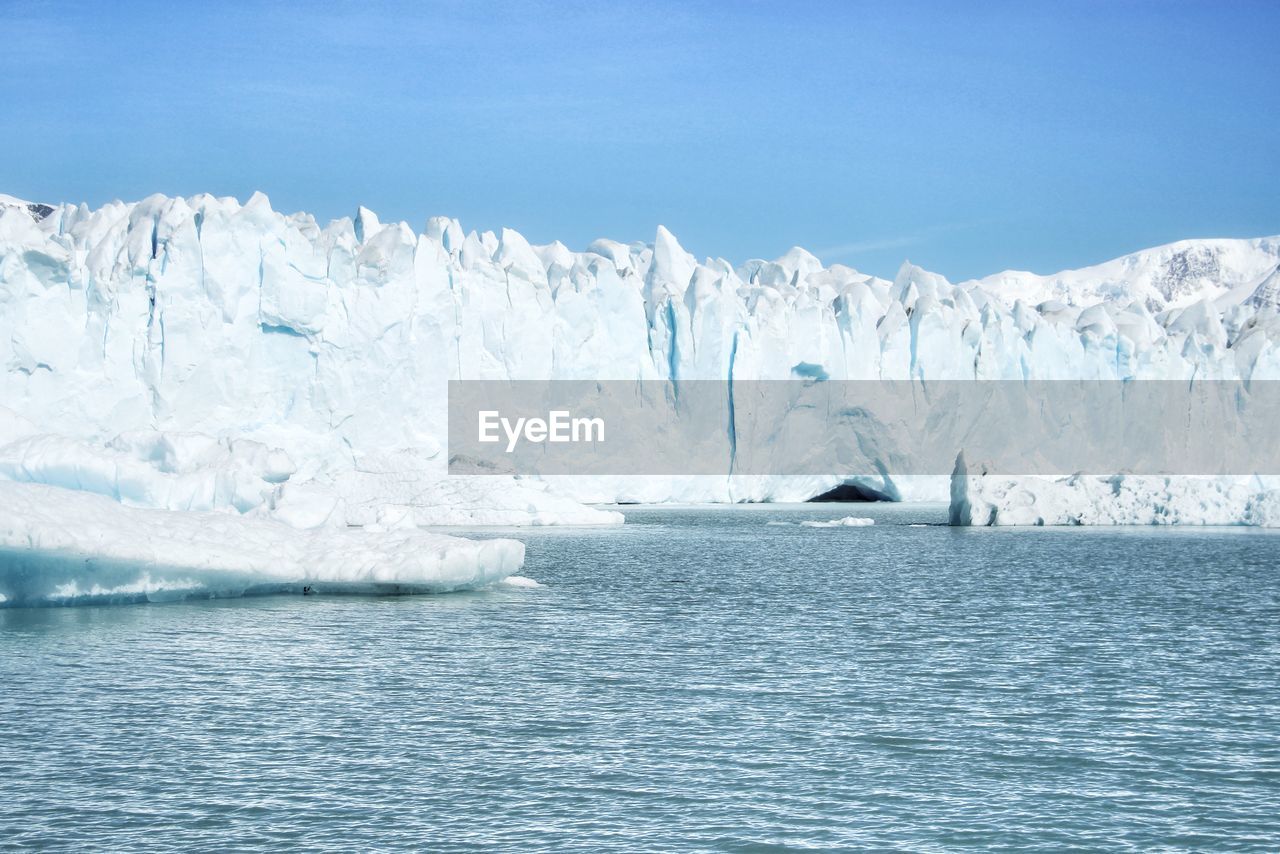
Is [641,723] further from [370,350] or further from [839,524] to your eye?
[839,524]

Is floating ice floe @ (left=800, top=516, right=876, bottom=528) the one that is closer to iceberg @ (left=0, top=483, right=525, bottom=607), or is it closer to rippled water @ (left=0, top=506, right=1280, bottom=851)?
rippled water @ (left=0, top=506, right=1280, bottom=851)

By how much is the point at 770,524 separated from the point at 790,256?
26.0 metres

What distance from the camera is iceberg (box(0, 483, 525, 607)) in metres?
14.5

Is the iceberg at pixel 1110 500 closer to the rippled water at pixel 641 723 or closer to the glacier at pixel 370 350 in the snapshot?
the glacier at pixel 370 350

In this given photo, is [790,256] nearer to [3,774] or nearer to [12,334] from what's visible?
[12,334]

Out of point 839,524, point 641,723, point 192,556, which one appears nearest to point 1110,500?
point 839,524

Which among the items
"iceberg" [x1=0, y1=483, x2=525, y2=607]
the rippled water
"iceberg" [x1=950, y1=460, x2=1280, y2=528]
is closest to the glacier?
"iceberg" [x1=950, y1=460, x2=1280, y2=528]

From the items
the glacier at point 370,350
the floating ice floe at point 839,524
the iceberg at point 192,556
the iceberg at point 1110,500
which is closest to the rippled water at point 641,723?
the iceberg at point 192,556

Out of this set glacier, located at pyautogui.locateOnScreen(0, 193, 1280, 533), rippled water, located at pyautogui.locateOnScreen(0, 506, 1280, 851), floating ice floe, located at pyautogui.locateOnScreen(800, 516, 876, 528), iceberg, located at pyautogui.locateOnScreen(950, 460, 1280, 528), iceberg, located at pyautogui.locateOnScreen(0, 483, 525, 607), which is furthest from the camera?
floating ice floe, located at pyautogui.locateOnScreen(800, 516, 876, 528)

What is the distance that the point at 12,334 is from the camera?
31625mm

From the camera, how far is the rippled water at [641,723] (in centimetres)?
731

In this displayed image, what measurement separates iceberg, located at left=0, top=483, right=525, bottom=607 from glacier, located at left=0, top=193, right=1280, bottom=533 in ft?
13.3

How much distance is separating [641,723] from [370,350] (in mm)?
27503

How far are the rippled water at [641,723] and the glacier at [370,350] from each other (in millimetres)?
7832
